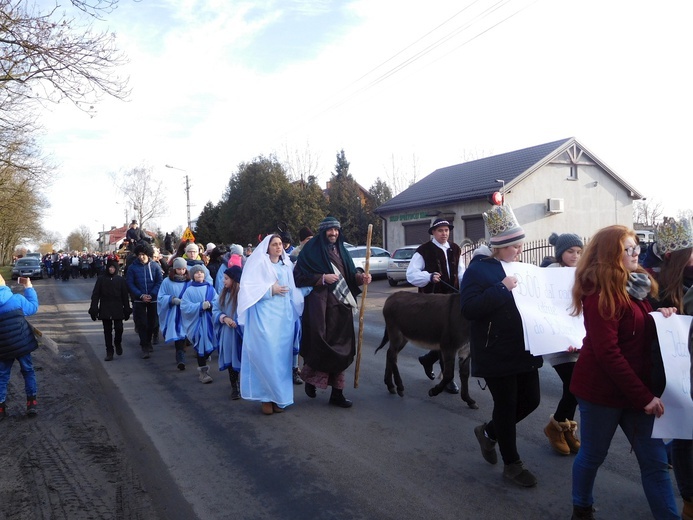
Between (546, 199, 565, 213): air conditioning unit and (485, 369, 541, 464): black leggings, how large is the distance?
23932 millimetres

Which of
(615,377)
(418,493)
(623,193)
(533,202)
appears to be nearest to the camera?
(615,377)

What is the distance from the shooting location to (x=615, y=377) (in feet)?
9.59

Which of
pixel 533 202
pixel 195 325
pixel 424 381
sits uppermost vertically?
pixel 533 202

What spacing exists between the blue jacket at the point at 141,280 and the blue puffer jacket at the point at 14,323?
140 inches

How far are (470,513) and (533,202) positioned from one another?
24455 millimetres

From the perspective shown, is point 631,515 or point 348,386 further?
point 348,386

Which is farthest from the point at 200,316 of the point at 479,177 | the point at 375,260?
the point at 479,177

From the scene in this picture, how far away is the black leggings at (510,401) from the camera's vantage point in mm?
3928

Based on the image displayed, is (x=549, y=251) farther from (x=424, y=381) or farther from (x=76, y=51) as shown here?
(x=76, y=51)

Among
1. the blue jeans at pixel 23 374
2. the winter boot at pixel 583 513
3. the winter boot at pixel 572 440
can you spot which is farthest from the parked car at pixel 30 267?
the winter boot at pixel 583 513

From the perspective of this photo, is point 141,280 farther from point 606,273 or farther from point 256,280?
point 606,273

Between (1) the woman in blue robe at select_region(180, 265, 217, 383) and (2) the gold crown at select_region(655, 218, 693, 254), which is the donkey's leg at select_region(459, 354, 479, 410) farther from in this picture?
(1) the woman in blue robe at select_region(180, 265, 217, 383)

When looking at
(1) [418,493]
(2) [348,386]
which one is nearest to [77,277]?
(2) [348,386]

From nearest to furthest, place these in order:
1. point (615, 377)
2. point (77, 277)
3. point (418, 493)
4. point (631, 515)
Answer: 1. point (615, 377)
2. point (631, 515)
3. point (418, 493)
4. point (77, 277)
